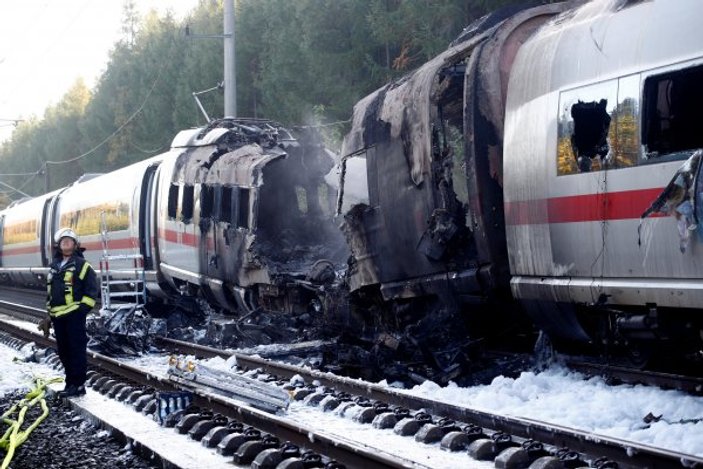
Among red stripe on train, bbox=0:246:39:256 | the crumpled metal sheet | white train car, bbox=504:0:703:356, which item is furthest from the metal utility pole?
the crumpled metal sheet

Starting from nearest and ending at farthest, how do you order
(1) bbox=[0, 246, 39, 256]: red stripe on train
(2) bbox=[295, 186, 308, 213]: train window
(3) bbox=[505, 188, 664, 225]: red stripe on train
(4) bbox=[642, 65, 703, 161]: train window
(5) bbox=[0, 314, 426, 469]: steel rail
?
(5) bbox=[0, 314, 426, 469]: steel rail → (4) bbox=[642, 65, 703, 161]: train window → (3) bbox=[505, 188, 664, 225]: red stripe on train → (2) bbox=[295, 186, 308, 213]: train window → (1) bbox=[0, 246, 39, 256]: red stripe on train

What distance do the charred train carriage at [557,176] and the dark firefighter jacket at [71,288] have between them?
10.7ft

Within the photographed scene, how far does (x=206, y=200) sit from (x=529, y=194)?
338 inches

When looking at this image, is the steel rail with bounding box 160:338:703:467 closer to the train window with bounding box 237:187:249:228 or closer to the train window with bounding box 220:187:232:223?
the train window with bounding box 237:187:249:228

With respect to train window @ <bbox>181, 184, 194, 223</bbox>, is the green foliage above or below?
above

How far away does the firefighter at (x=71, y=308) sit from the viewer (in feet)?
31.2

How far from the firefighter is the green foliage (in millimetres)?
7816

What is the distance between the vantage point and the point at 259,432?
7.05m

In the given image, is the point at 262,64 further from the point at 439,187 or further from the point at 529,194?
the point at 529,194

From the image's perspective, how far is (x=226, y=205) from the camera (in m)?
15.5

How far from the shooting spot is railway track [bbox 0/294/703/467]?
555cm

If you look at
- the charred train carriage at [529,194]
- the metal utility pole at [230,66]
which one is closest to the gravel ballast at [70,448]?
the charred train carriage at [529,194]

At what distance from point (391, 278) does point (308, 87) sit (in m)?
22.6

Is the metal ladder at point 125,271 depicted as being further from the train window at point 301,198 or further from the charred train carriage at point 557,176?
the charred train carriage at point 557,176
